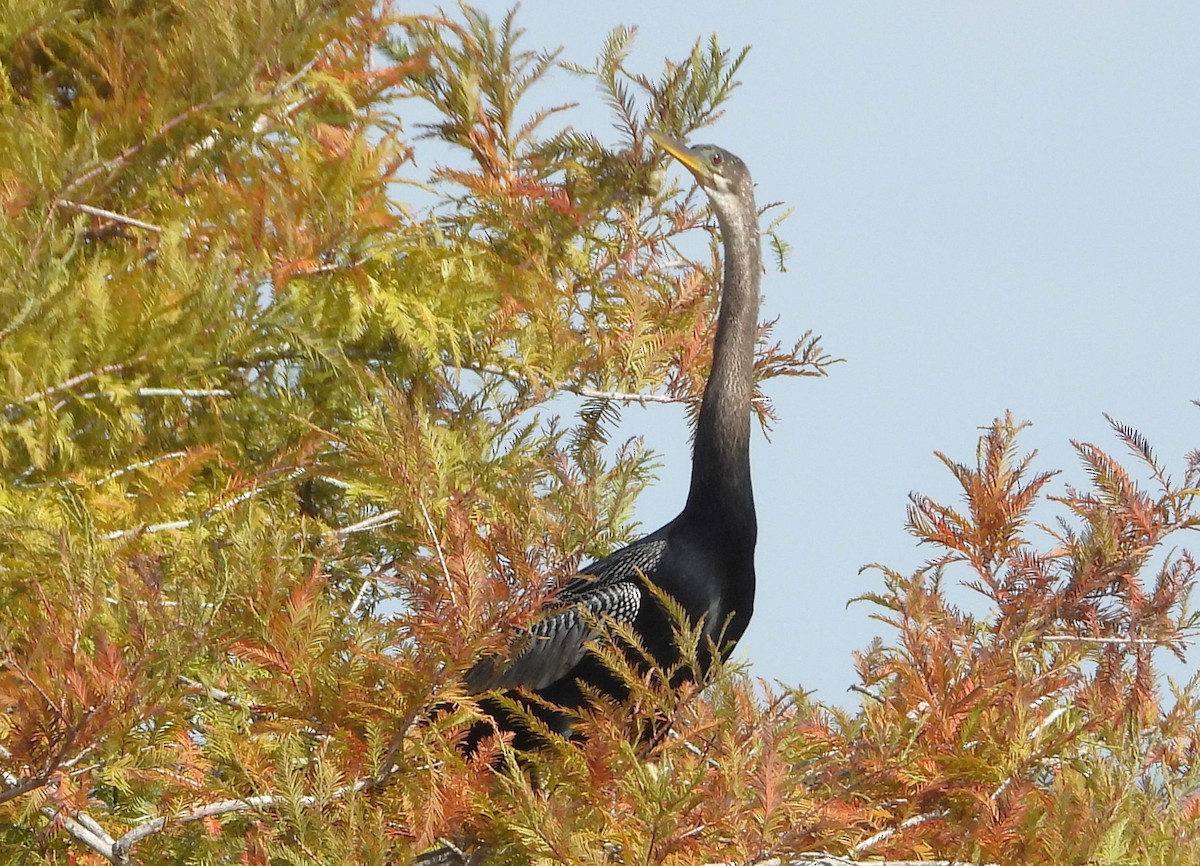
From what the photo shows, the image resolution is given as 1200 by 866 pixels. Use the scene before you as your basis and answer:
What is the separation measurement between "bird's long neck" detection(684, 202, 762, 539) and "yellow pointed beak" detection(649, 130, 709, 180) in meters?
0.20

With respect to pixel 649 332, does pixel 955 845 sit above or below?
below

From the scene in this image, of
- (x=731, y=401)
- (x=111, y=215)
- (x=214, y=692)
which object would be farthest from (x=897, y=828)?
(x=111, y=215)

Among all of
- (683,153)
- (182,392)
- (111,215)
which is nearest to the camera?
(182,392)

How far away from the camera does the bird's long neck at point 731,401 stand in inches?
195

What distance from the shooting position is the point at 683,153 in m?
5.47

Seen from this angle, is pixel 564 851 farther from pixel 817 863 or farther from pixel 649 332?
pixel 649 332

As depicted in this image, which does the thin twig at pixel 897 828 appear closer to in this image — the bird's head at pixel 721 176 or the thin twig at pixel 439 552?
the thin twig at pixel 439 552

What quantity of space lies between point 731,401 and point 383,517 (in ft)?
4.39

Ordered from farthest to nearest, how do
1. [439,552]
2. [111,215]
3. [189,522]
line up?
A: [111,215] → [189,522] → [439,552]

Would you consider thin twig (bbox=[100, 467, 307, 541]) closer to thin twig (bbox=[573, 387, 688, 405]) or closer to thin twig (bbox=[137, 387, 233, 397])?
thin twig (bbox=[137, 387, 233, 397])

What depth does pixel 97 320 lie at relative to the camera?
14.0 feet

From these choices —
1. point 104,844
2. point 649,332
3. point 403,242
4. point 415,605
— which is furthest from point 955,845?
point 649,332

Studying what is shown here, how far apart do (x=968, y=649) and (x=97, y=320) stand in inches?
107

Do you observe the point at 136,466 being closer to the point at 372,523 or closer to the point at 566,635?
the point at 372,523
